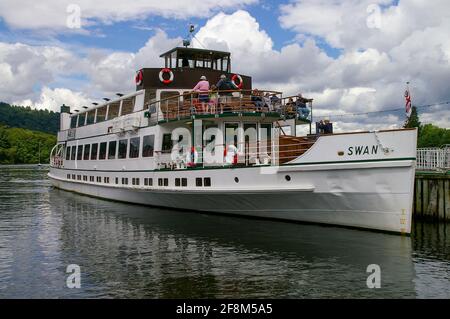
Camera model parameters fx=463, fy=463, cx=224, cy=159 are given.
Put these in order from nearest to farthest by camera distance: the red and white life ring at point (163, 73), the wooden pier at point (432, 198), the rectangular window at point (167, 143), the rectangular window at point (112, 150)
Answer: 1. the wooden pier at point (432, 198)
2. the rectangular window at point (167, 143)
3. the red and white life ring at point (163, 73)
4. the rectangular window at point (112, 150)

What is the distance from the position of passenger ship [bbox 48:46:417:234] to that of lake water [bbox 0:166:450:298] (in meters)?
0.83

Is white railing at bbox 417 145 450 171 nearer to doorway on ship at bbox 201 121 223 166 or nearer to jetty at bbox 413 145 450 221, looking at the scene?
jetty at bbox 413 145 450 221

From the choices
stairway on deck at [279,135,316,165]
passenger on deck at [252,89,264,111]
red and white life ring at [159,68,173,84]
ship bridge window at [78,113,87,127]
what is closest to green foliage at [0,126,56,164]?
ship bridge window at [78,113,87,127]

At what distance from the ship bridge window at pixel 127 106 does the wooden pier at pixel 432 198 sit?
535 inches

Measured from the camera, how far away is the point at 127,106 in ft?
77.1

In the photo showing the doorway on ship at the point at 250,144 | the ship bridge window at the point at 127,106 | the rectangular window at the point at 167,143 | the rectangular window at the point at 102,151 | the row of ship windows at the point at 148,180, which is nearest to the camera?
A: the doorway on ship at the point at 250,144

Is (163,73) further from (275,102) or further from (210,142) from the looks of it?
(275,102)

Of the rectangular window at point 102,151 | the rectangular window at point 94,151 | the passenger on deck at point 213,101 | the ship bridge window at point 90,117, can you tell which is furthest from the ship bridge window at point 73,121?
the passenger on deck at point 213,101

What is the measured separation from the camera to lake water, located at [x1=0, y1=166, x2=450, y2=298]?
9.30 meters

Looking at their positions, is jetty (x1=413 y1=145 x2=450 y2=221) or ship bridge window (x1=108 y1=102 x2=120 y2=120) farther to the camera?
ship bridge window (x1=108 y1=102 x2=120 y2=120)

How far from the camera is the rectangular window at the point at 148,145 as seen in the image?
2048 centimetres

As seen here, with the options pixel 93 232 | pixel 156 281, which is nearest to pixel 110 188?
pixel 93 232

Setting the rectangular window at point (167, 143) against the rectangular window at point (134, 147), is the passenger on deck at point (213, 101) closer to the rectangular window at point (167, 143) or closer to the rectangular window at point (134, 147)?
the rectangular window at point (167, 143)
